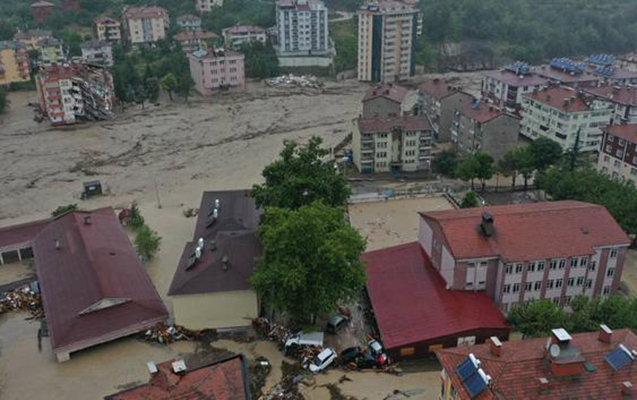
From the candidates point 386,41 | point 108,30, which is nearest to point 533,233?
point 386,41

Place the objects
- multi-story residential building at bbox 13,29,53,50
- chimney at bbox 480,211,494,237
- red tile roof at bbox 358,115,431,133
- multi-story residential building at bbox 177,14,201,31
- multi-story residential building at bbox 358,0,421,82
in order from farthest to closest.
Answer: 1. multi-story residential building at bbox 177,14,201,31
2. multi-story residential building at bbox 13,29,53,50
3. multi-story residential building at bbox 358,0,421,82
4. red tile roof at bbox 358,115,431,133
5. chimney at bbox 480,211,494,237

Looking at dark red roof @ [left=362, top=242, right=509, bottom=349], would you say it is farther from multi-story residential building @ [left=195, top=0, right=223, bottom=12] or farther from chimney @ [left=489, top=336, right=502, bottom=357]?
multi-story residential building @ [left=195, top=0, right=223, bottom=12]

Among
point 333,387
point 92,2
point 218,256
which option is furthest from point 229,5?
point 333,387

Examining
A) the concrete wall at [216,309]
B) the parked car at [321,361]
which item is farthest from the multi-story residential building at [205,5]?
the parked car at [321,361]

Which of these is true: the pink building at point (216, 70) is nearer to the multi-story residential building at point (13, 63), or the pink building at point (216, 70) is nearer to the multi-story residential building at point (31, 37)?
the multi-story residential building at point (13, 63)

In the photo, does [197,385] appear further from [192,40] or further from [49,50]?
[192,40]

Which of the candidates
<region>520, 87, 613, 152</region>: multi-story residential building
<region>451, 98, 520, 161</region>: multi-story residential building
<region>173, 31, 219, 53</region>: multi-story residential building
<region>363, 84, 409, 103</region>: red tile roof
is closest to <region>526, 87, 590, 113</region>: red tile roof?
<region>520, 87, 613, 152</region>: multi-story residential building

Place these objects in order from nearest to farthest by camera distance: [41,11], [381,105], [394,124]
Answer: [394,124] < [381,105] < [41,11]
